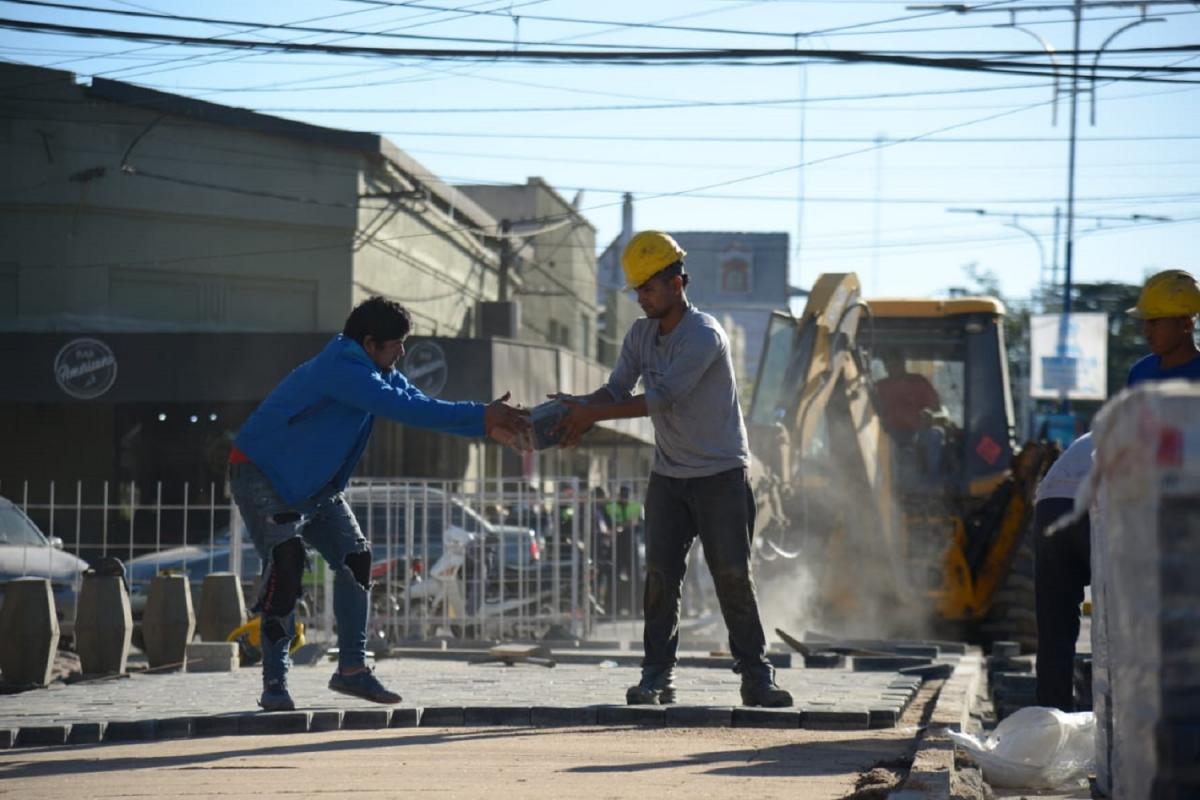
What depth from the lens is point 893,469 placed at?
630 inches

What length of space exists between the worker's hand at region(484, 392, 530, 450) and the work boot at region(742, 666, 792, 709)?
1.51m

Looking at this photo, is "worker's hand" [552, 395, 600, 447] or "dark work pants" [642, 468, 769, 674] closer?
"dark work pants" [642, 468, 769, 674]

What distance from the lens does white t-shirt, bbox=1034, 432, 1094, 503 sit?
6898mm

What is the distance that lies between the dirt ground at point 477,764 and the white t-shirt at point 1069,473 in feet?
3.72

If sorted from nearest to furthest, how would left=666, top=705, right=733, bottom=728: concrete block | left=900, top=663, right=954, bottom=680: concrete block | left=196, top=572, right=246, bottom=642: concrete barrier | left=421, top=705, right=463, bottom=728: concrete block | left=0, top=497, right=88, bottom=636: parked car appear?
left=666, top=705, right=733, bottom=728: concrete block
left=421, top=705, right=463, bottom=728: concrete block
left=900, top=663, right=954, bottom=680: concrete block
left=196, top=572, right=246, bottom=642: concrete barrier
left=0, top=497, right=88, bottom=636: parked car

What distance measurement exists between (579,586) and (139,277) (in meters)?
18.0

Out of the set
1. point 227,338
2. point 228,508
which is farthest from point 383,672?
point 227,338

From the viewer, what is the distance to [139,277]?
106ft

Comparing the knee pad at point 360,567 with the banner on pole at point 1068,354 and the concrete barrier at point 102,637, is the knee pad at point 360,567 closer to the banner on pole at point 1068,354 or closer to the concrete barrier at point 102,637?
the concrete barrier at point 102,637

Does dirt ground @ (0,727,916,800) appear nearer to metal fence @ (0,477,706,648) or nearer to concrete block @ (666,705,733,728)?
concrete block @ (666,705,733,728)

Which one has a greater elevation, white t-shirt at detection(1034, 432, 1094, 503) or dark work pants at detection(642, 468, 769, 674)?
white t-shirt at detection(1034, 432, 1094, 503)

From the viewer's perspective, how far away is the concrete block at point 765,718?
7.76 metres

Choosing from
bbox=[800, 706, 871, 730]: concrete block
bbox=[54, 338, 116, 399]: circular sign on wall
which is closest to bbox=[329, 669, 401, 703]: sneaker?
bbox=[800, 706, 871, 730]: concrete block

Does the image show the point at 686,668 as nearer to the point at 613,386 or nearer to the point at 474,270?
the point at 613,386
